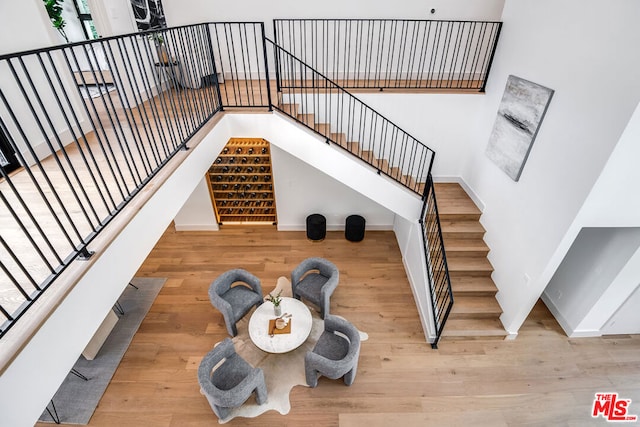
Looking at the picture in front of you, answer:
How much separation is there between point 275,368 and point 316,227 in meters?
2.86

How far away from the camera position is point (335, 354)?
162 inches

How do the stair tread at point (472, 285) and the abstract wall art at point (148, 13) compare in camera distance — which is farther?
the abstract wall art at point (148, 13)

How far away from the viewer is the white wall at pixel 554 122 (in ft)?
9.74

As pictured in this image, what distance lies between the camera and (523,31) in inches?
170

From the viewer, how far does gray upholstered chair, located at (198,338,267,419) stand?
347 cm

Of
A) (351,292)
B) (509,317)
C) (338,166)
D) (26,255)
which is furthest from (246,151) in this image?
(509,317)

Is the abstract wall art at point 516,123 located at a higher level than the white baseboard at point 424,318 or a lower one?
higher

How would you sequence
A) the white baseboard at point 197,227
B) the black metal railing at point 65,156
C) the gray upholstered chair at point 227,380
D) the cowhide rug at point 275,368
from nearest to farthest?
the black metal railing at point 65,156
the gray upholstered chair at point 227,380
the cowhide rug at point 275,368
the white baseboard at point 197,227

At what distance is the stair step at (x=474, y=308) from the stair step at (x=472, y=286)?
0.25 ft

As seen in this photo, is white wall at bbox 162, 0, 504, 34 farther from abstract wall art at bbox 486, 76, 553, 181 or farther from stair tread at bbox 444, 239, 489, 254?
stair tread at bbox 444, 239, 489, 254

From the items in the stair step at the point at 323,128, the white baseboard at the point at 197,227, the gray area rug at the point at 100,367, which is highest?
the stair step at the point at 323,128

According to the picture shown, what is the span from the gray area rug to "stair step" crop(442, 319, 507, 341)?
15.4 feet

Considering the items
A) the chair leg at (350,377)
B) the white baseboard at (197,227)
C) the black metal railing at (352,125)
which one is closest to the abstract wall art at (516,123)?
the black metal railing at (352,125)

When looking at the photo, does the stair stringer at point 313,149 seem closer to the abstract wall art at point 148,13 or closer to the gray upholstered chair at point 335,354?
the gray upholstered chair at point 335,354
